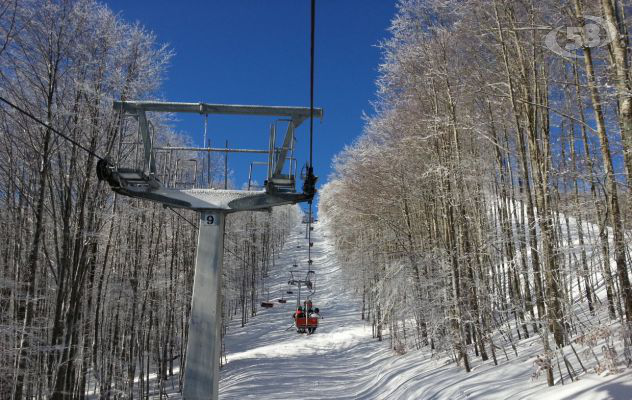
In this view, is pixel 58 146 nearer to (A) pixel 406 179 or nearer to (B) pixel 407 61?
(B) pixel 407 61

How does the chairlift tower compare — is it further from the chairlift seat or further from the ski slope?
the chairlift seat

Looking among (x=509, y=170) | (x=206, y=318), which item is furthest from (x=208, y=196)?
(x=509, y=170)

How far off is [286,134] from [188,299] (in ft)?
45.6

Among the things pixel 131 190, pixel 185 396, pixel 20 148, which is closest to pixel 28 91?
pixel 20 148

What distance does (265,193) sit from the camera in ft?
21.9

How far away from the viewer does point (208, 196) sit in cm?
661

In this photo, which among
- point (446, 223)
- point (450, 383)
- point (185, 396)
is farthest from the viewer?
point (446, 223)

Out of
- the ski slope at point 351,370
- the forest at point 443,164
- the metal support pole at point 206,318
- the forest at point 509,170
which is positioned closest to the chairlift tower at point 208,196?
the metal support pole at point 206,318
